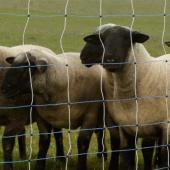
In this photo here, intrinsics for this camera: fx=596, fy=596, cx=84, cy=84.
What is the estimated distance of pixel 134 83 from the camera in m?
6.82

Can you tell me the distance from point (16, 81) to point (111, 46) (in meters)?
1.15

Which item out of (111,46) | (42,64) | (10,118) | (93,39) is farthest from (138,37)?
(10,118)

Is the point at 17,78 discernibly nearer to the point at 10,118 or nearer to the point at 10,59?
the point at 10,59

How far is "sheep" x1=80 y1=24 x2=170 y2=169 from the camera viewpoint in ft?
21.7

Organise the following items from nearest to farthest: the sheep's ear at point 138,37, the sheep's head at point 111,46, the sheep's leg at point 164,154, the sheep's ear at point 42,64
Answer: the sheep's head at point 111,46
the sheep's ear at point 138,37
the sheep's leg at point 164,154
the sheep's ear at point 42,64

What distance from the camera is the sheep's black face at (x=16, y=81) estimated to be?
21.9 ft

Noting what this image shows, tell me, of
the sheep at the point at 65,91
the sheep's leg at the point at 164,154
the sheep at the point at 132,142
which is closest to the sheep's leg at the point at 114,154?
the sheep at the point at 65,91

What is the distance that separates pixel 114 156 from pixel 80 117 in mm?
688

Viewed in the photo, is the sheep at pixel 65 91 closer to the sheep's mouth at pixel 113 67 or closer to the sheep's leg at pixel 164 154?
the sheep's mouth at pixel 113 67

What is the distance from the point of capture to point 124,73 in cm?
682

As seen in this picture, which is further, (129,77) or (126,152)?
(126,152)

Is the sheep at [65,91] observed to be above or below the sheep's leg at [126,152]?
above

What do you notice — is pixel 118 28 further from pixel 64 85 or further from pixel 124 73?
pixel 64 85

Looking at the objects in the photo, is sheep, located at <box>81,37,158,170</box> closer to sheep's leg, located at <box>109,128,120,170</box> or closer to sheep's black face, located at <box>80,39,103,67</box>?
sheep's black face, located at <box>80,39,103,67</box>
